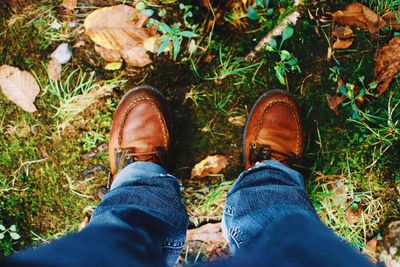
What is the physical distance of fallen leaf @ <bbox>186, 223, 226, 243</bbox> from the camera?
182cm

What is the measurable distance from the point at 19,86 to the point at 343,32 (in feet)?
4.88

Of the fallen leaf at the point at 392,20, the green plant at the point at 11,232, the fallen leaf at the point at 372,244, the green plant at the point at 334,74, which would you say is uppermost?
the fallen leaf at the point at 392,20

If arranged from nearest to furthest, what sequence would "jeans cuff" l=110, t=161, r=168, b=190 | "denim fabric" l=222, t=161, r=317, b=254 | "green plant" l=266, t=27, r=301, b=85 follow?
"denim fabric" l=222, t=161, r=317, b=254
"jeans cuff" l=110, t=161, r=168, b=190
"green plant" l=266, t=27, r=301, b=85

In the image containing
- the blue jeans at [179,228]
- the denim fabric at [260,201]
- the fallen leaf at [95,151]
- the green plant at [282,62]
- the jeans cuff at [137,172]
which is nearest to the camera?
the blue jeans at [179,228]

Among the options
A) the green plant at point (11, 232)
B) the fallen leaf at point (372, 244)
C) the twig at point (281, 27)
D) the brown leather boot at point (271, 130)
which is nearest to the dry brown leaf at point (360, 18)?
the twig at point (281, 27)

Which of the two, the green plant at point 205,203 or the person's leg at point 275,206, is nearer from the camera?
the person's leg at point 275,206

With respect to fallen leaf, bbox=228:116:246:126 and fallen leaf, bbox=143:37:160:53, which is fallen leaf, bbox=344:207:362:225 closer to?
fallen leaf, bbox=228:116:246:126

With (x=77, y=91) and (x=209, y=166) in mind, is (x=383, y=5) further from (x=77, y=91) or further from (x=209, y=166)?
(x=77, y=91)

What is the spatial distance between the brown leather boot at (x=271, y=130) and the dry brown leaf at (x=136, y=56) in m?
0.55

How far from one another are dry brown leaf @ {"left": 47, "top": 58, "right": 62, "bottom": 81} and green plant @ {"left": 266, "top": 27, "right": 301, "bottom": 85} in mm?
963

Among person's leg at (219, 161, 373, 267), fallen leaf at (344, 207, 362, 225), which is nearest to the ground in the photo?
fallen leaf at (344, 207, 362, 225)

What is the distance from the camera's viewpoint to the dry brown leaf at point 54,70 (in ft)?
6.00

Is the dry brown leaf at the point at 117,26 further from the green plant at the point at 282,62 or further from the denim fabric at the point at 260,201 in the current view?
the denim fabric at the point at 260,201

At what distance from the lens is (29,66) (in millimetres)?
1838
